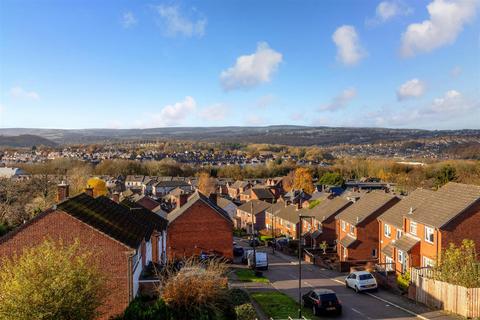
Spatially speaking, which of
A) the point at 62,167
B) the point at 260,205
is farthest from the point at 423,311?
the point at 62,167

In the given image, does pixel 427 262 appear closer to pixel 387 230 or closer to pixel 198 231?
pixel 387 230

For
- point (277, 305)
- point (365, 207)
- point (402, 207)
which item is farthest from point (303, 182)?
point (277, 305)

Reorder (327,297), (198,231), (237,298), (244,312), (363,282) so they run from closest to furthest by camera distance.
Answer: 1. (244,312)
2. (237,298)
3. (327,297)
4. (363,282)
5. (198,231)

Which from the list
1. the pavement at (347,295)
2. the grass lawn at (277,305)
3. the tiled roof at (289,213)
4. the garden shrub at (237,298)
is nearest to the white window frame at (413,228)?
the pavement at (347,295)

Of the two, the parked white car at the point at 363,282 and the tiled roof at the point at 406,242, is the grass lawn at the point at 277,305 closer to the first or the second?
the parked white car at the point at 363,282

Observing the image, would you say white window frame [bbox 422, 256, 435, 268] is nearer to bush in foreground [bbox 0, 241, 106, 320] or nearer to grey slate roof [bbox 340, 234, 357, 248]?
grey slate roof [bbox 340, 234, 357, 248]

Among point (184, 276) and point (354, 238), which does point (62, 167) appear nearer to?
point (354, 238)
